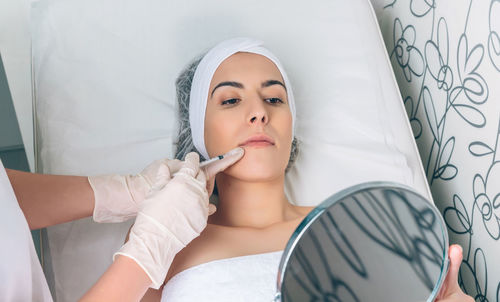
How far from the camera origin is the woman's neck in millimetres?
1481

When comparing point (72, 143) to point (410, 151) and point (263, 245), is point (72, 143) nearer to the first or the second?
point (263, 245)

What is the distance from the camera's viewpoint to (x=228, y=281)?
4.13 ft

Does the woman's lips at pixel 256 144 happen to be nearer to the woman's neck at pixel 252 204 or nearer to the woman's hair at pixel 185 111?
the woman's neck at pixel 252 204

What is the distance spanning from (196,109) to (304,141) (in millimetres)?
387

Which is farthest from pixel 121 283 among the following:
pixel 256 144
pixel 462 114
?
pixel 462 114

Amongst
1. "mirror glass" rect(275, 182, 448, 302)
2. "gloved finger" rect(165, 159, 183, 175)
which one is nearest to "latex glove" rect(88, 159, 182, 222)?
"gloved finger" rect(165, 159, 183, 175)

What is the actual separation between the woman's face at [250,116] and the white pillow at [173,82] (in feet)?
0.86

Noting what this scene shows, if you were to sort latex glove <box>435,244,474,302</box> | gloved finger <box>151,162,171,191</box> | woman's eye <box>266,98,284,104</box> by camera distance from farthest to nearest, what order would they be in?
woman's eye <box>266,98,284,104</box>
gloved finger <box>151,162,171,191</box>
latex glove <box>435,244,474,302</box>

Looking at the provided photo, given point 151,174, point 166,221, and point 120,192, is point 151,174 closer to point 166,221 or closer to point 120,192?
point 120,192

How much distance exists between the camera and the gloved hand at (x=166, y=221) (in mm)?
1154

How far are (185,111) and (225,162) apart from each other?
0.33 metres

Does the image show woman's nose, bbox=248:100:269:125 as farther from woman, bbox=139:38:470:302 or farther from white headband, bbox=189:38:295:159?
white headband, bbox=189:38:295:159

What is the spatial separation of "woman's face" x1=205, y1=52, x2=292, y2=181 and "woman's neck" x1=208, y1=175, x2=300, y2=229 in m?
0.05

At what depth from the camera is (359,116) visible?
5.85ft
